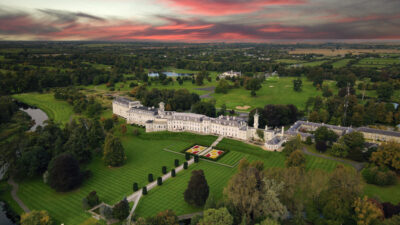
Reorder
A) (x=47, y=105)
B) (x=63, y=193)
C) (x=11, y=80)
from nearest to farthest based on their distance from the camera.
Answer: (x=63, y=193)
(x=47, y=105)
(x=11, y=80)

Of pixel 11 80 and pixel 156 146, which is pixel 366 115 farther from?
pixel 11 80

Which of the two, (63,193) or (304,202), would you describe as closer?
(304,202)

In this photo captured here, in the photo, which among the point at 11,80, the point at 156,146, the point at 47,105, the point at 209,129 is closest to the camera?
the point at 156,146

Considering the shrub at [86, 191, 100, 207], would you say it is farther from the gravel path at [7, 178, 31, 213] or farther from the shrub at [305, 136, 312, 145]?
the shrub at [305, 136, 312, 145]

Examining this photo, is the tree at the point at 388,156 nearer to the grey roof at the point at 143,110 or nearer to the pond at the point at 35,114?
the grey roof at the point at 143,110

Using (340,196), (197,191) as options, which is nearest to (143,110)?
(197,191)

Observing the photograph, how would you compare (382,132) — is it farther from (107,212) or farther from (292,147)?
(107,212)

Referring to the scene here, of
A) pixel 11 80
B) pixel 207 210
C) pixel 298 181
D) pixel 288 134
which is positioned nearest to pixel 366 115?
pixel 288 134
